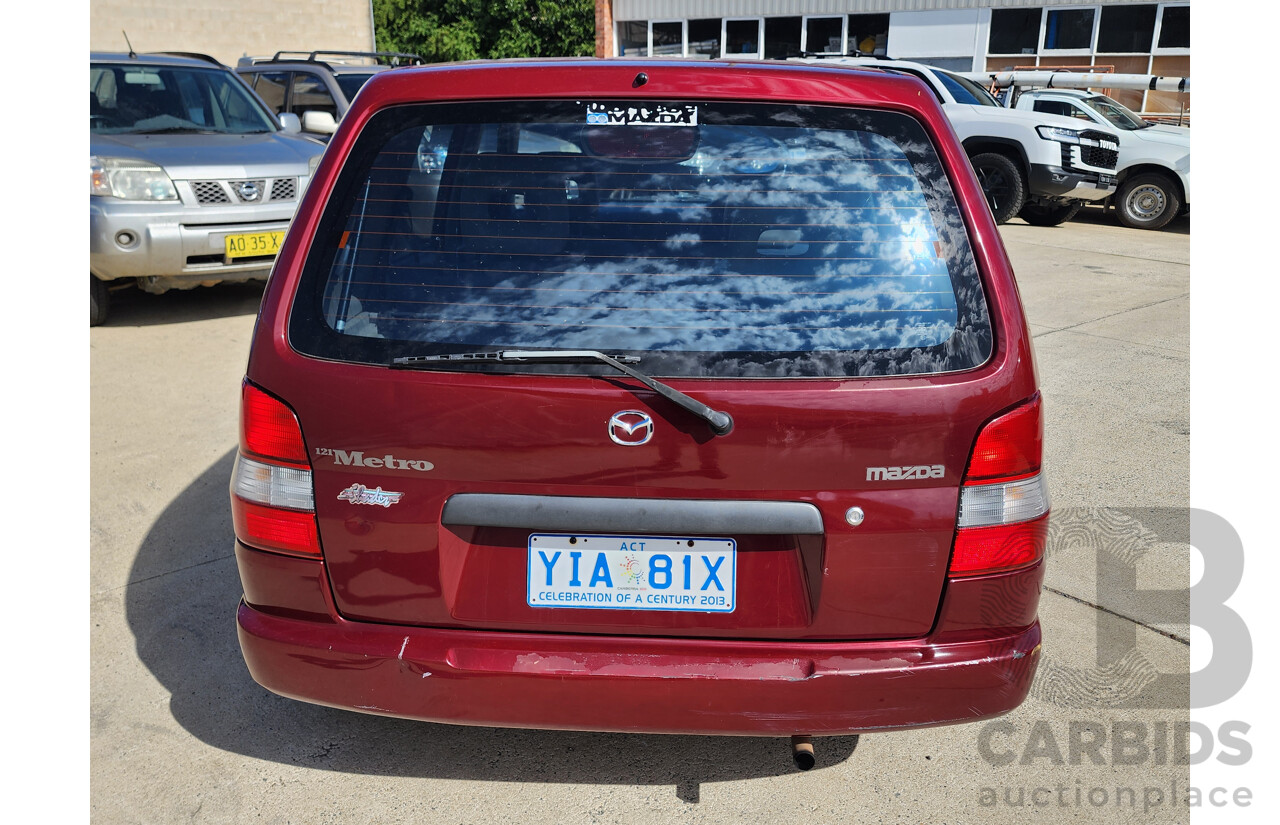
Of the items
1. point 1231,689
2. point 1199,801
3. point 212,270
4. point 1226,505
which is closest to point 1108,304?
point 1226,505

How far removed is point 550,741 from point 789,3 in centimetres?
2321

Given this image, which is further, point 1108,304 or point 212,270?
point 1108,304

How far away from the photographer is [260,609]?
7.57 ft

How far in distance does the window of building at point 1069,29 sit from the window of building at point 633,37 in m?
9.71

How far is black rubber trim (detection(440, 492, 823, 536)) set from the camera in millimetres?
2047

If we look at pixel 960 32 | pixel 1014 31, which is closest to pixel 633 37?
pixel 960 32

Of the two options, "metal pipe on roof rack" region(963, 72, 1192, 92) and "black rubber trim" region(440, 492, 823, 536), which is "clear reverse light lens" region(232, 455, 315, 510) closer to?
"black rubber trim" region(440, 492, 823, 536)

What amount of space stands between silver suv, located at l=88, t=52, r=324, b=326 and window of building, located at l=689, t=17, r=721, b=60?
18.4 meters

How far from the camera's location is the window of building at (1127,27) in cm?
1986

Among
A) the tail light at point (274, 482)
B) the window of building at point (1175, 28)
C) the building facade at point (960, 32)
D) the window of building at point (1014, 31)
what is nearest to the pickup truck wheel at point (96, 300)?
the tail light at point (274, 482)

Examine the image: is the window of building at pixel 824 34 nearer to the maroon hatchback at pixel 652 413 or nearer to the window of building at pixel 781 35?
the window of building at pixel 781 35

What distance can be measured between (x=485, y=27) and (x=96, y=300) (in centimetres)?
2318

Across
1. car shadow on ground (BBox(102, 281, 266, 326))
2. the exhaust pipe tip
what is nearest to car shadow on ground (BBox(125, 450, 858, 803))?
the exhaust pipe tip

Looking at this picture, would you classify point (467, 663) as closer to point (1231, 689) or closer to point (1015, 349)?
point (1015, 349)
